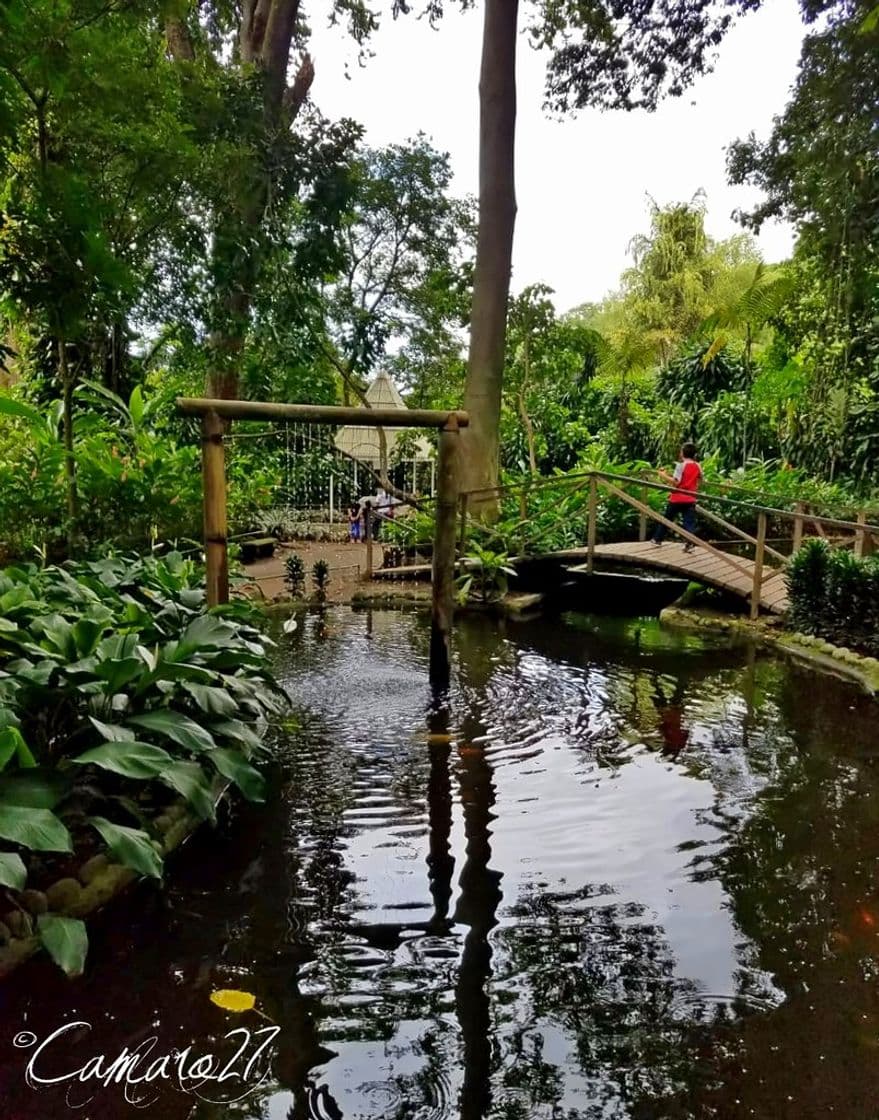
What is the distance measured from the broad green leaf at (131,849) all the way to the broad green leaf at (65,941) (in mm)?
217

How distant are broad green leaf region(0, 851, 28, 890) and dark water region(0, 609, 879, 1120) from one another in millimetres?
394

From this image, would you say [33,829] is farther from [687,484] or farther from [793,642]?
[687,484]

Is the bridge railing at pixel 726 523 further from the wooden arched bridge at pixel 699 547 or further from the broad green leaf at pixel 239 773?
the broad green leaf at pixel 239 773

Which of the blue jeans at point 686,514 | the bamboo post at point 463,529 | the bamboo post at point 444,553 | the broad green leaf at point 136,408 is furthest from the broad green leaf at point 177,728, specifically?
the blue jeans at point 686,514

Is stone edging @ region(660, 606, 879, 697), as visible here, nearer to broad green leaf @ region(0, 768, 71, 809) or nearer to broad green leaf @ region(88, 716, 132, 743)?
broad green leaf @ region(88, 716, 132, 743)

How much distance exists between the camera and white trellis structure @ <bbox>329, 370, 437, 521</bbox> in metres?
15.9

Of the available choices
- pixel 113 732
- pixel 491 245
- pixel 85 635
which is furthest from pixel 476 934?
pixel 491 245

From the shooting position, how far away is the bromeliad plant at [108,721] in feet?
8.30

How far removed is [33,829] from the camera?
7.77ft

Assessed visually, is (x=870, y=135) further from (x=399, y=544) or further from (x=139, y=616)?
(x=139, y=616)

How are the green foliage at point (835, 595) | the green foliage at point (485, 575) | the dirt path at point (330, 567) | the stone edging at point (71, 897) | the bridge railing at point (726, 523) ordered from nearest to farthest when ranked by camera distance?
the stone edging at point (71, 897)
the green foliage at point (835, 595)
the bridge railing at point (726, 523)
the green foliage at point (485, 575)
the dirt path at point (330, 567)

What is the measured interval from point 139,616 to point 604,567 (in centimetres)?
713

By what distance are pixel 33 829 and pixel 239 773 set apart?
3.18 ft

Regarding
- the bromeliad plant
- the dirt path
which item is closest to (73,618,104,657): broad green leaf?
the bromeliad plant
